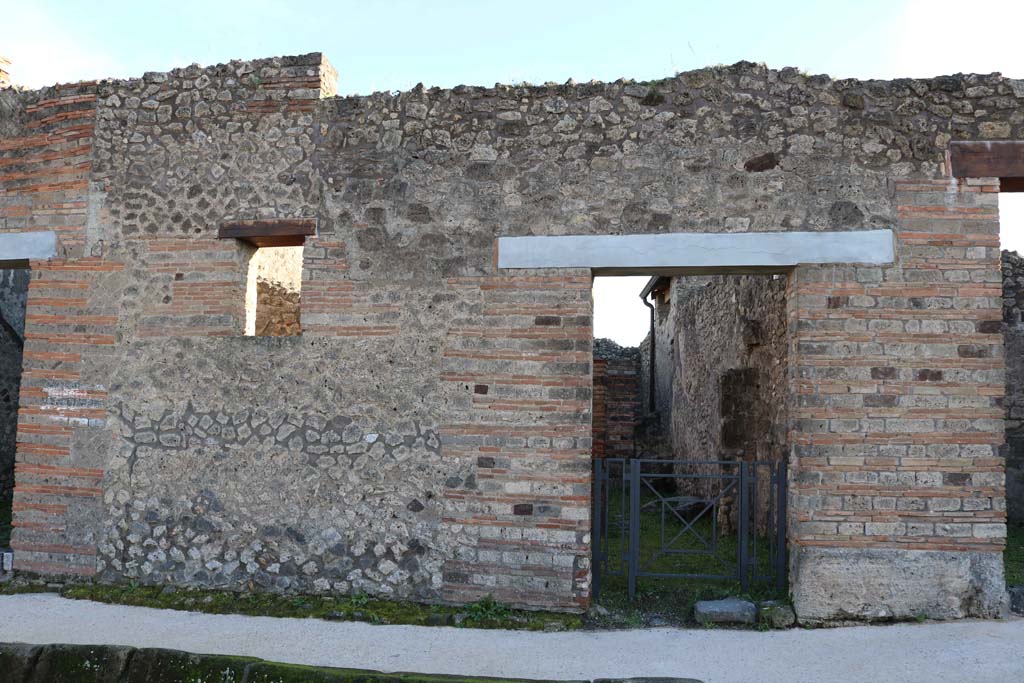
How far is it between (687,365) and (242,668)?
793cm

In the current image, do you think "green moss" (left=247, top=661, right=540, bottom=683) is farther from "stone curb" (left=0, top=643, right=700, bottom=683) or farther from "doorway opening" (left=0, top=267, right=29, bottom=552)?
"doorway opening" (left=0, top=267, right=29, bottom=552)

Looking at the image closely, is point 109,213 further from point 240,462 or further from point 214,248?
point 240,462

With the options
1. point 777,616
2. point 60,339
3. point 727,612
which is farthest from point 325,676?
point 60,339

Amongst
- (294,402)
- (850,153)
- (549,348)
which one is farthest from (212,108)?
(850,153)

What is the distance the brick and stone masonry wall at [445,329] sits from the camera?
17.2 feet

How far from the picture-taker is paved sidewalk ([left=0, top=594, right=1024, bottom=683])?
4.35 meters

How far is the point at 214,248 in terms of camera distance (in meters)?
6.00

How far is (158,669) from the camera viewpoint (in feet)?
13.6

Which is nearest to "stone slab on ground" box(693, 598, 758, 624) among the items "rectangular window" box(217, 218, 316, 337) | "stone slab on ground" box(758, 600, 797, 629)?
"stone slab on ground" box(758, 600, 797, 629)

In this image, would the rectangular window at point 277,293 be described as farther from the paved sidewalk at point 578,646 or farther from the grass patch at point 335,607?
the paved sidewalk at point 578,646

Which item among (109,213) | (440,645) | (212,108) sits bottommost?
(440,645)

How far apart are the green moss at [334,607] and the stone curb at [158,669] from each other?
1218 millimetres

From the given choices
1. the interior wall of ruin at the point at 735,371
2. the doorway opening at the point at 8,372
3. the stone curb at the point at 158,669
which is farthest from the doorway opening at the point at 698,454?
the doorway opening at the point at 8,372

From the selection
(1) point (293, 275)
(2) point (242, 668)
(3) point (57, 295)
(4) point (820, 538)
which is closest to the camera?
(2) point (242, 668)
